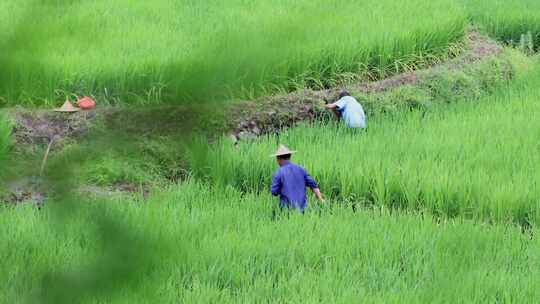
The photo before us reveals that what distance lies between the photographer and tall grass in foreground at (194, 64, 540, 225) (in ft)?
17.7

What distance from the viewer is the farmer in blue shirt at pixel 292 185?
16.4 ft

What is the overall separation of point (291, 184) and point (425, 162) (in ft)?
3.99

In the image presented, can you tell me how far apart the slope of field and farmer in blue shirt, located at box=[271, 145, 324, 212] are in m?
0.59

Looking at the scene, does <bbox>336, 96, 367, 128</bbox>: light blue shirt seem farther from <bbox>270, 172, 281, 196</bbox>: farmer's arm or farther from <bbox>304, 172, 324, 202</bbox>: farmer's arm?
<bbox>270, 172, 281, 196</bbox>: farmer's arm

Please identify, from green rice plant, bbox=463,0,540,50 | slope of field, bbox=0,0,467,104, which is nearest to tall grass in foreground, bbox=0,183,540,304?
slope of field, bbox=0,0,467,104

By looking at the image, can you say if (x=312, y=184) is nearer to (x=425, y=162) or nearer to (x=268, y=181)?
(x=268, y=181)

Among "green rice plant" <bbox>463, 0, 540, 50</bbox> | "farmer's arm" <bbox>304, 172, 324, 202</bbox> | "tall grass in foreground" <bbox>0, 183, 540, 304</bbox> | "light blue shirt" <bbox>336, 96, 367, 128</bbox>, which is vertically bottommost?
"tall grass in foreground" <bbox>0, 183, 540, 304</bbox>

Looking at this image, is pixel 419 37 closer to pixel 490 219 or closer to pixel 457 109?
pixel 457 109

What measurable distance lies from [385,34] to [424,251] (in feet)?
12.9

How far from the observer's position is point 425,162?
5.91 metres

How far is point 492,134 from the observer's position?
21.6 ft

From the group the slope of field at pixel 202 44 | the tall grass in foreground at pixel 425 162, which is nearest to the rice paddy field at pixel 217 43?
the slope of field at pixel 202 44

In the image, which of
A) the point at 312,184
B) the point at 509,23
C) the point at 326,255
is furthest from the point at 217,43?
the point at 509,23

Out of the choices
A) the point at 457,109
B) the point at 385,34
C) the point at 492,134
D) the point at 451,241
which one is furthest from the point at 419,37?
the point at 451,241
